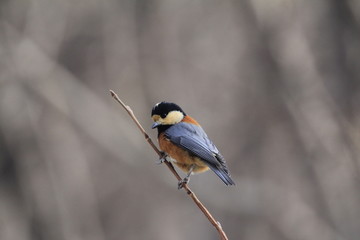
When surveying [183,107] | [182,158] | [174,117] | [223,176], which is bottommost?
[223,176]

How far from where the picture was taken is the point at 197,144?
11.4ft

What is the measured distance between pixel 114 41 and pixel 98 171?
1.85 metres

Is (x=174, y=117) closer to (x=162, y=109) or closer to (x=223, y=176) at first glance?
(x=162, y=109)

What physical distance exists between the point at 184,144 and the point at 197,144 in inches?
3.3

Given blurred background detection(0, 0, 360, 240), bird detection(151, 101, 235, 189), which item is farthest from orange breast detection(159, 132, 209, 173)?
blurred background detection(0, 0, 360, 240)

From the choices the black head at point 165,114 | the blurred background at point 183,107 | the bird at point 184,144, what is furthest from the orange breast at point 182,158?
the blurred background at point 183,107

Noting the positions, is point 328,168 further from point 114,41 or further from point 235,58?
point 114,41

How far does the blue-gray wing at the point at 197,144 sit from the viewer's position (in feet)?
11.1

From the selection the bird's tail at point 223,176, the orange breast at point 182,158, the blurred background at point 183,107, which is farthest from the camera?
the blurred background at point 183,107

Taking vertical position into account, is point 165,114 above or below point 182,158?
above

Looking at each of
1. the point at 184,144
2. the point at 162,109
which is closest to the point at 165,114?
the point at 162,109

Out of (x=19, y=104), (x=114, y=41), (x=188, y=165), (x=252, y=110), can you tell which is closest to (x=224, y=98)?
(x=252, y=110)

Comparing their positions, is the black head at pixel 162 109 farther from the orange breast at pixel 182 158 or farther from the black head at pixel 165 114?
the orange breast at pixel 182 158

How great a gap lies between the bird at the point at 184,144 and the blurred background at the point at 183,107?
371cm
